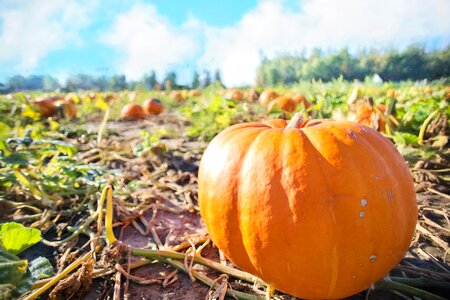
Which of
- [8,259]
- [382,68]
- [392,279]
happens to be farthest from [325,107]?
[8,259]

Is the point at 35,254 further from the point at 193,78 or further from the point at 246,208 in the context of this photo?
the point at 193,78

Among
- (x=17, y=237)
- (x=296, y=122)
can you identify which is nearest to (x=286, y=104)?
(x=296, y=122)

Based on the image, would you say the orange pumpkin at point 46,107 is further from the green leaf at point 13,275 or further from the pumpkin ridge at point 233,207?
the green leaf at point 13,275

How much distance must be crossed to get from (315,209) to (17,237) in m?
0.91

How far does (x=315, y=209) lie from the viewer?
1.04m

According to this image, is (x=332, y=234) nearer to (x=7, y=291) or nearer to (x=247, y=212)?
(x=247, y=212)

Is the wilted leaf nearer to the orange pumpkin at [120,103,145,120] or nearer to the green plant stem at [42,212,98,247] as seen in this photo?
the green plant stem at [42,212,98,247]

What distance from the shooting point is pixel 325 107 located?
13.0ft

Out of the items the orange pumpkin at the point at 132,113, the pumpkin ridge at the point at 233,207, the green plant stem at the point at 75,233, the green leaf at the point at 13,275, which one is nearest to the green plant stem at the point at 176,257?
the pumpkin ridge at the point at 233,207

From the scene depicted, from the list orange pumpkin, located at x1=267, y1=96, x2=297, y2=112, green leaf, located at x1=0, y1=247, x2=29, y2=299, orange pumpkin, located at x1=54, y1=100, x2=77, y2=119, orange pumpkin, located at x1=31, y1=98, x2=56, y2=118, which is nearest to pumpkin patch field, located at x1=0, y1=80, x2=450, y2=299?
green leaf, located at x1=0, y1=247, x2=29, y2=299

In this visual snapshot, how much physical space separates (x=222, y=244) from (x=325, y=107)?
3090mm

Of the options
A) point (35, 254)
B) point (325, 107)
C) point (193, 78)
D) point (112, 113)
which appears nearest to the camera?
point (35, 254)

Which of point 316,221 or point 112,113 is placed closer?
point 316,221

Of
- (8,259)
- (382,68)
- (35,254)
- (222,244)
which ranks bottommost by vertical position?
(35,254)
